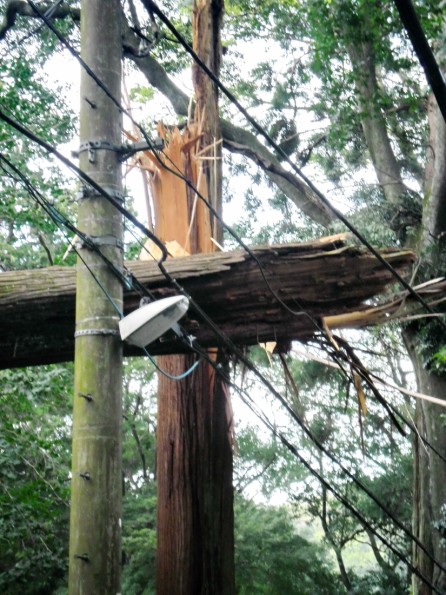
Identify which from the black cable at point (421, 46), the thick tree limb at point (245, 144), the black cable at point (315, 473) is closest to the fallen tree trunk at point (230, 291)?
the black cable at point (315, 473)

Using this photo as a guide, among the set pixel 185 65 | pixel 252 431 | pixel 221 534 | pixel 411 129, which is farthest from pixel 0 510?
pixel 252 431

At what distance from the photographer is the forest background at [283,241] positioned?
8625 mm

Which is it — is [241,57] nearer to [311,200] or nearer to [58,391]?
[311,200]

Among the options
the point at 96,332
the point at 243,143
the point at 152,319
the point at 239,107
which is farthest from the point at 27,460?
the point at 239,107

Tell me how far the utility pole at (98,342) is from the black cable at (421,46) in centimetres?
188

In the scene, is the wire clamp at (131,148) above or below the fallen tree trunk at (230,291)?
above

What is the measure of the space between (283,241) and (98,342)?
11160mm

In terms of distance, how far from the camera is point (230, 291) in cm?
436

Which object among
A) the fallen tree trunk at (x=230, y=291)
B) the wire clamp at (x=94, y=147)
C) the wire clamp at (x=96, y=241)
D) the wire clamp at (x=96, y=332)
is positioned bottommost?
the wire clamp at (x=96, y=332)

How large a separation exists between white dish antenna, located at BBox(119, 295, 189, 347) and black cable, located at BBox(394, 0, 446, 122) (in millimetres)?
1506

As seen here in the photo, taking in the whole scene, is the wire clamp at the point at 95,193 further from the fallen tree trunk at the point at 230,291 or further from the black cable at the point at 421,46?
the black cable at the point at 421,46

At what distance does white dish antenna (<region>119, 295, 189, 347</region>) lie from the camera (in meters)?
2.92

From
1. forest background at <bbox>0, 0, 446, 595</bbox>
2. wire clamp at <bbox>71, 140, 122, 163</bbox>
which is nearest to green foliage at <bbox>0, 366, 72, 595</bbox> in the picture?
forest background at <bbox>0, 0, 446, 595</bbox>

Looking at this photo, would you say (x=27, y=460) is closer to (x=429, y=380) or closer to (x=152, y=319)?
(x=429, y=380)
